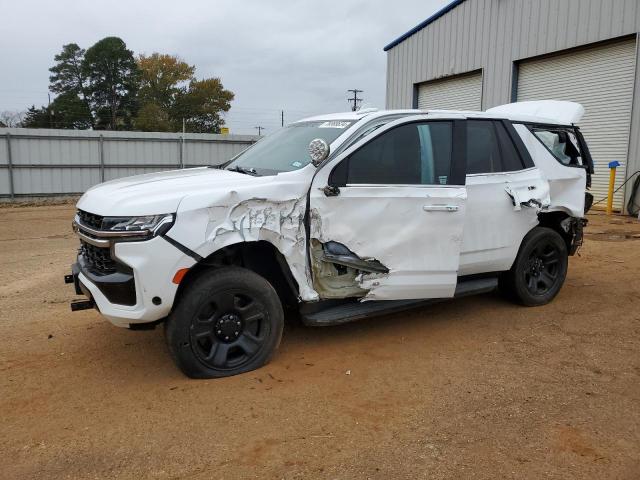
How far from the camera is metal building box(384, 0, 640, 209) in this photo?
495 inches

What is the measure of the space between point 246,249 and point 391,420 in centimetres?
163

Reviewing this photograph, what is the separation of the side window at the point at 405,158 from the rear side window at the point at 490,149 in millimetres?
302

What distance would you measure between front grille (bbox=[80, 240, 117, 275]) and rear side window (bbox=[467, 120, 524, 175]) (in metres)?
3.06

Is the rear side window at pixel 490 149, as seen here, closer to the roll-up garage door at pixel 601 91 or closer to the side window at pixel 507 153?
the side window at pixel 507 153

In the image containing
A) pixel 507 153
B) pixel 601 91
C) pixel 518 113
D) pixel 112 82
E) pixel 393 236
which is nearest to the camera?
pixel 393 236

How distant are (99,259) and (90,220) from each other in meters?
0.30

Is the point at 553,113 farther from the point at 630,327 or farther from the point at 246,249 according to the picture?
the point at 246,249

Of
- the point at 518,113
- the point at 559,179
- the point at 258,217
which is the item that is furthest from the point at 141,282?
the point at 518,113

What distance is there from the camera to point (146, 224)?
3535 mm

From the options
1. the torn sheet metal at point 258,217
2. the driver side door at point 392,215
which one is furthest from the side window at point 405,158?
the torn sheet metal at point 258,217

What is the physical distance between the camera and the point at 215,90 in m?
55.8

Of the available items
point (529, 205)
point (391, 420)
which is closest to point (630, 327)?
point (529, 205)

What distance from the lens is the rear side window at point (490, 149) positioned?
16.3ft

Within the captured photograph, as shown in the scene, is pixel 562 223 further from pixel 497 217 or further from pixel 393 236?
pixel 393 236
